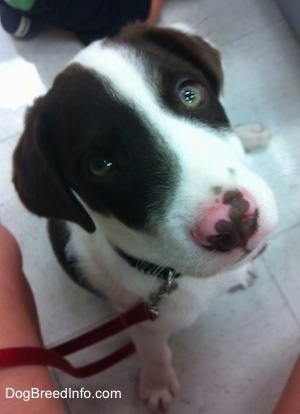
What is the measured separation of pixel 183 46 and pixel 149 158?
345mm

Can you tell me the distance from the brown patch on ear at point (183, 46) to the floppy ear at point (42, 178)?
0.90 feet

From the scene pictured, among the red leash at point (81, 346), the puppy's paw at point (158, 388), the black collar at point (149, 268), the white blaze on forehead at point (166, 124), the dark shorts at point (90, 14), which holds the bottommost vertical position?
the puppy's paw at point (158, 388)

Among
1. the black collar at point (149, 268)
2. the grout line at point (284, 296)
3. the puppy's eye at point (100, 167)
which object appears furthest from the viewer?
the grout line at point (284, 296)

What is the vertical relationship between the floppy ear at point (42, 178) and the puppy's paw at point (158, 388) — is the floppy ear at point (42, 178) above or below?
above

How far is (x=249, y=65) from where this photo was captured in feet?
8.22

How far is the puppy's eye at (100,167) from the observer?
122cm

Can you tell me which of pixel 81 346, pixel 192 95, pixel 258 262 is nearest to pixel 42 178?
pixel 192 95

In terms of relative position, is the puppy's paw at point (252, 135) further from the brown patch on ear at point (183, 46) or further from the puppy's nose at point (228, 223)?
the puppy's nose at point (228, 223)

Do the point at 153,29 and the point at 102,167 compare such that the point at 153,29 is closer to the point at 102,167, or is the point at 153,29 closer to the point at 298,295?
the point at 102,167

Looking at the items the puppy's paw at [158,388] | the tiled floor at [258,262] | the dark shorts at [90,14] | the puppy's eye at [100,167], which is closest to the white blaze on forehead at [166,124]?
the puppy's eye at [100,167]

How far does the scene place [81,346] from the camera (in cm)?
→ 176

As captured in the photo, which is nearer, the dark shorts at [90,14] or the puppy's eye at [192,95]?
the puppy's eye at [192,95]

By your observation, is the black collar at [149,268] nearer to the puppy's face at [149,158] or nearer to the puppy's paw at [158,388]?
the puppy's face at [149,158]

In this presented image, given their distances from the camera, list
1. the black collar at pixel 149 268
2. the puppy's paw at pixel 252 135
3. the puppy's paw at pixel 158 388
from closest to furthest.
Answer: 1. the black collar at pixel 149 268
2. the puppy's paw at pixel 158 388
3. the puppy's paw at pixel 252 135
